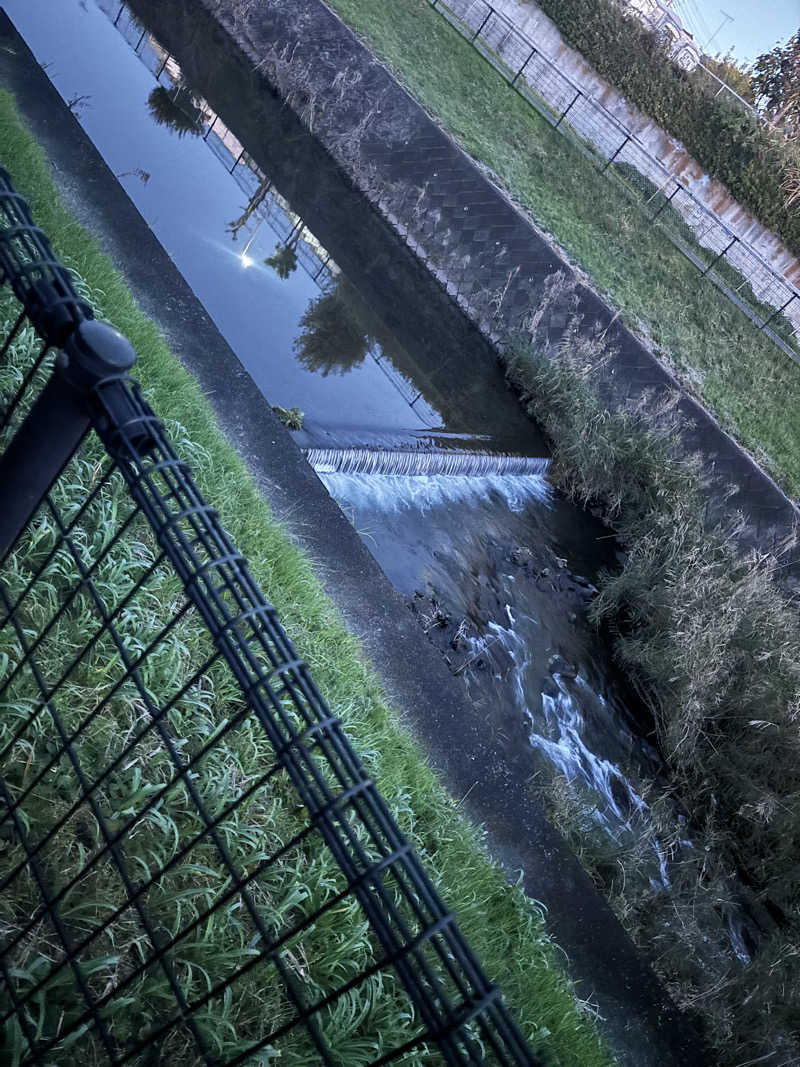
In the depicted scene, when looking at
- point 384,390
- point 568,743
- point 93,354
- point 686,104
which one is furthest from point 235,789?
point 686,104

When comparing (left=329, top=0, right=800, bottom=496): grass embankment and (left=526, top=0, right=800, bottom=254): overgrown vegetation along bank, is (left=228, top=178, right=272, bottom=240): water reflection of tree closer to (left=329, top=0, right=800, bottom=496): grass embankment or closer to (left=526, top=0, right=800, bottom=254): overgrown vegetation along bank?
(left=329, top=0, right=800, bottom=496): grass embankment

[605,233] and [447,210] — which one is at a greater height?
[447,210]

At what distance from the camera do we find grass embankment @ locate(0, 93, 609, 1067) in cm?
198

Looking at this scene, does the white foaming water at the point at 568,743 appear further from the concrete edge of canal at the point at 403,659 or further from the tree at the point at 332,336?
the tree at the point at 332,336

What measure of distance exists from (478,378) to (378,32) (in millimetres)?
7093

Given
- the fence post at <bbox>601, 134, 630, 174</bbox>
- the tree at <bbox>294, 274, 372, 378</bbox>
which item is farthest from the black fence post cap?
the fence post at <bbox>601, 134, 630, 174</bbox>

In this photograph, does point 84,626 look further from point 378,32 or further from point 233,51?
point 378,32

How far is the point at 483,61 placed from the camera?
1473cm

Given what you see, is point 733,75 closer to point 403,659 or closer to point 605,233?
point 605,233

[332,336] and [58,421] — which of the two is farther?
[332,336]

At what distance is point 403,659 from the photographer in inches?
157

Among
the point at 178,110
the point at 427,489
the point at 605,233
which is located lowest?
the point at 427,489

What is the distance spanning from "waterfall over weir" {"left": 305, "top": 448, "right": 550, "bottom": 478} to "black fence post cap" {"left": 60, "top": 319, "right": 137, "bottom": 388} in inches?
183

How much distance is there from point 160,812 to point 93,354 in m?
1.42
